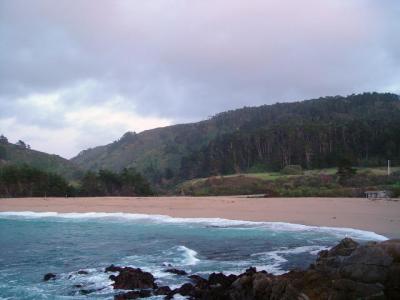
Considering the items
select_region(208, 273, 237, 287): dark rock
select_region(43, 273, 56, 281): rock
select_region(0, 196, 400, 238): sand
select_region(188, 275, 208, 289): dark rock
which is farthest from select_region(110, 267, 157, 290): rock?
select_region(0, 196, 400, 238): sand

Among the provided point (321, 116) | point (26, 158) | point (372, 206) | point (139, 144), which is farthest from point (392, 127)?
point (139, 144)

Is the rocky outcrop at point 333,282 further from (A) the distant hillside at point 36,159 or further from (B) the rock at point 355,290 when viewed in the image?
(A) the distant hillside at point 36,159

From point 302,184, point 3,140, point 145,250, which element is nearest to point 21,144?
point 3,140

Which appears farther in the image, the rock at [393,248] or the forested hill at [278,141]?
the forested hill at [278,141]

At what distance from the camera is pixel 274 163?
247 feet

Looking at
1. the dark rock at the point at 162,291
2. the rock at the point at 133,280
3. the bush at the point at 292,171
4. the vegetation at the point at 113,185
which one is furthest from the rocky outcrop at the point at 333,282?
the bush at the point at 292,171

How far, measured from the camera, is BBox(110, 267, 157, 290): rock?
41.3 ft

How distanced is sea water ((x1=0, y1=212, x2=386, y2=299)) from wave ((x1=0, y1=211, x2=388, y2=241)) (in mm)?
60

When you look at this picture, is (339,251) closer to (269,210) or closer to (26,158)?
(269,210)

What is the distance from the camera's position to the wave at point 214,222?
21.3m

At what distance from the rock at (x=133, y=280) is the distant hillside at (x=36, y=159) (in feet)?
308

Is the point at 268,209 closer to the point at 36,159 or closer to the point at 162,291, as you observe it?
the point at 162,291

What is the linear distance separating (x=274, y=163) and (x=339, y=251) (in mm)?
65569

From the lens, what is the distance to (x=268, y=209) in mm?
31859
